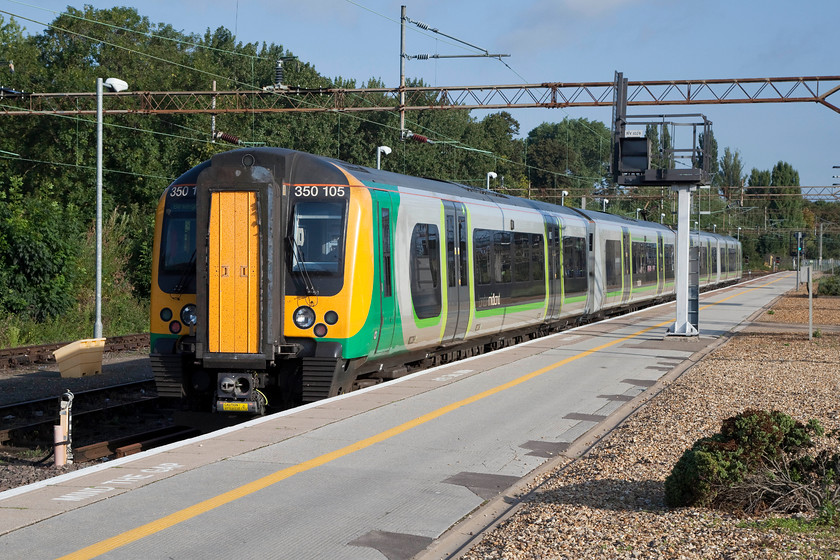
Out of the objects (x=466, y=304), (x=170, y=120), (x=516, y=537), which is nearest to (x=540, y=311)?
(x=466, y=304)

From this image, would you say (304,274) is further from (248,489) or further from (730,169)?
(730,169)

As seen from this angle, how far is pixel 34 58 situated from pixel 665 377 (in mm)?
44961

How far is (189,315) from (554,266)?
43.6 feet

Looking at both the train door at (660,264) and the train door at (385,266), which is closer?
the train door at (385,266)

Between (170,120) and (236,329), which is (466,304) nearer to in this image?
(236,329)

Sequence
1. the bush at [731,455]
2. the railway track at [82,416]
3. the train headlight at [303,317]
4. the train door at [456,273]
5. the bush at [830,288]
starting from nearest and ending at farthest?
the bush at [731,455] → the train headlight at [303,317] → the railway track at [82,416] → the train door at [456,273] → the bush at [830,288]

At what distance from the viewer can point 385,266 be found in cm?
1376

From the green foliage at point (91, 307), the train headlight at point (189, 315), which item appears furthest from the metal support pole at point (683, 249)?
the green foliage at point (91, 307)

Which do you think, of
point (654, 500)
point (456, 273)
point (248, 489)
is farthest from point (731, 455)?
point (456, 273)

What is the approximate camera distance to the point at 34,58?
51906 mm

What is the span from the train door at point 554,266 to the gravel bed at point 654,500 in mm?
7858

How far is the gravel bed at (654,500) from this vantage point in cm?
647

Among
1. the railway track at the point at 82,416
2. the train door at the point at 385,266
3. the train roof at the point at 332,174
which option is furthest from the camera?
the train door at the point at 385,266

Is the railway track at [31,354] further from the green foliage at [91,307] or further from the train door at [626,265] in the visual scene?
the train door at [626,265]
